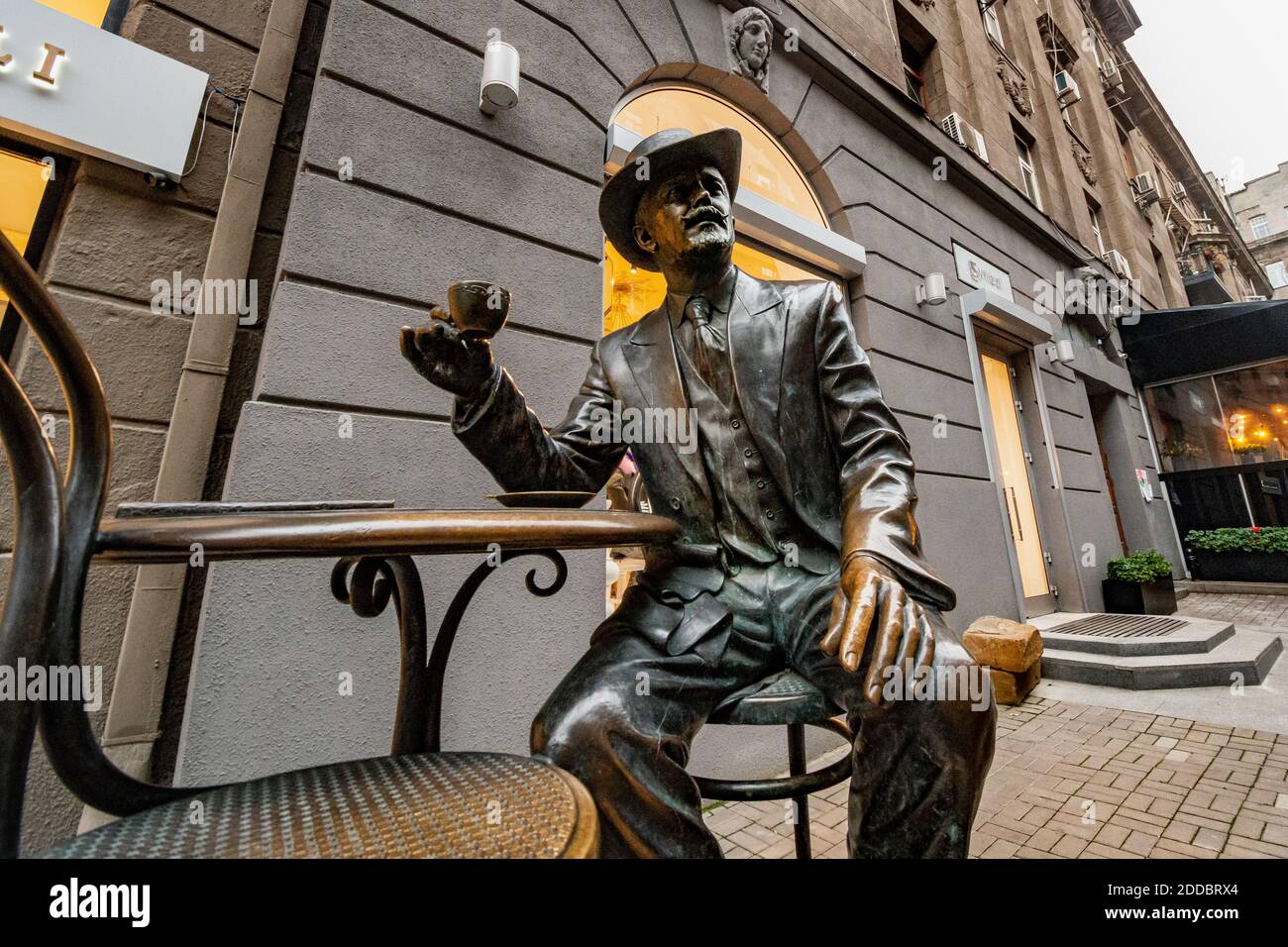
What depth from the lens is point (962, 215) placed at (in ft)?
22.4

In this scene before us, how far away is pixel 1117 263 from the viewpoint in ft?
36.9

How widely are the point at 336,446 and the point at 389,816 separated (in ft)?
6.15

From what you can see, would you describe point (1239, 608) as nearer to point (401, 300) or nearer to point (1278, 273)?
point (401, 300)

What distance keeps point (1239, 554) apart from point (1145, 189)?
1081 cm

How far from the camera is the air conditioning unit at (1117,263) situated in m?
11.1

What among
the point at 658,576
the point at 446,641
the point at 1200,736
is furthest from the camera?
the point at 1200,736

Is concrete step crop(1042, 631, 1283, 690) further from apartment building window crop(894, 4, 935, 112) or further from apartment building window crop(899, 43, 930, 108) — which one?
apartment building window crop(899, 43, 930, 108)

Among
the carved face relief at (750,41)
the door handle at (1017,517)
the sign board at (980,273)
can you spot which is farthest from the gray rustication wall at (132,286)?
the door handle at (1017,517)

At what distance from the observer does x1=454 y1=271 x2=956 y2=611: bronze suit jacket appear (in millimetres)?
1360

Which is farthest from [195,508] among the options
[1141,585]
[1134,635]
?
[1141,585]

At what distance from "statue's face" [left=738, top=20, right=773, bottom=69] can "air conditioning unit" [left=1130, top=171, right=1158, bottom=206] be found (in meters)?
16.2

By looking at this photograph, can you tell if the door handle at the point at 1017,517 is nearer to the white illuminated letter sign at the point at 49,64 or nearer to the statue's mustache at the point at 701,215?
the statue's mustache at the point at 701,215
